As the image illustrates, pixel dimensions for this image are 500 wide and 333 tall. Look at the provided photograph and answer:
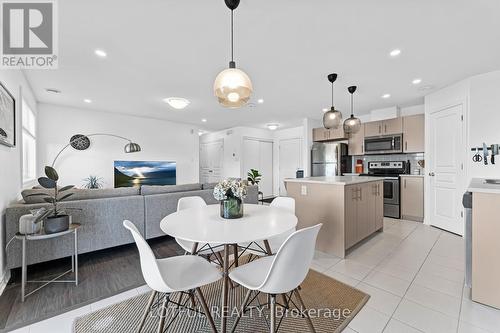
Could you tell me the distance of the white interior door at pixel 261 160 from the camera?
6.96 m

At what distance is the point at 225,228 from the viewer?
140cm

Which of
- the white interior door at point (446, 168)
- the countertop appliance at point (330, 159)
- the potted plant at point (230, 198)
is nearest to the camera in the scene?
the potted plant at point (230, 198)

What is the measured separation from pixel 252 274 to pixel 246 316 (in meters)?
0.58

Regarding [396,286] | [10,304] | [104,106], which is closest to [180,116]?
[104,106]

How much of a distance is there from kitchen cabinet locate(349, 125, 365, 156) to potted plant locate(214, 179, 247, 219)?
14.6 ft

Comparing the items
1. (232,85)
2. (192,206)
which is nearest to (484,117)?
(232,85)

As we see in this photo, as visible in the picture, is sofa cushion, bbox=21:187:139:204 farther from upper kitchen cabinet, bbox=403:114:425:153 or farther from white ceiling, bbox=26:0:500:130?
upper kitchen cabinet, bbox=403:114:425:153

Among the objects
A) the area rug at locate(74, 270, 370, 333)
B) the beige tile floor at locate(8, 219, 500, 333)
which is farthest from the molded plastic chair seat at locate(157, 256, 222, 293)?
the beige tile floor at locate(8, 219, 500, 333)

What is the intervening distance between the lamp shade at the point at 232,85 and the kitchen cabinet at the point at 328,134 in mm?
4248

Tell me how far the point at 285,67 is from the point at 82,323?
128 inches

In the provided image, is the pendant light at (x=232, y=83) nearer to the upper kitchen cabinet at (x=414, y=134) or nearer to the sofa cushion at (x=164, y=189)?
the sofa cushion at (x=164, y=189)

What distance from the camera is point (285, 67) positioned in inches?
112

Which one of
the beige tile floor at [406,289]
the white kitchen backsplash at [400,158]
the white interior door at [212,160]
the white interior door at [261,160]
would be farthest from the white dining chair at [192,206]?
the white interior door at [212,160]

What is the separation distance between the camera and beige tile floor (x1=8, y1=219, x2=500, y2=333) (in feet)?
4.98
